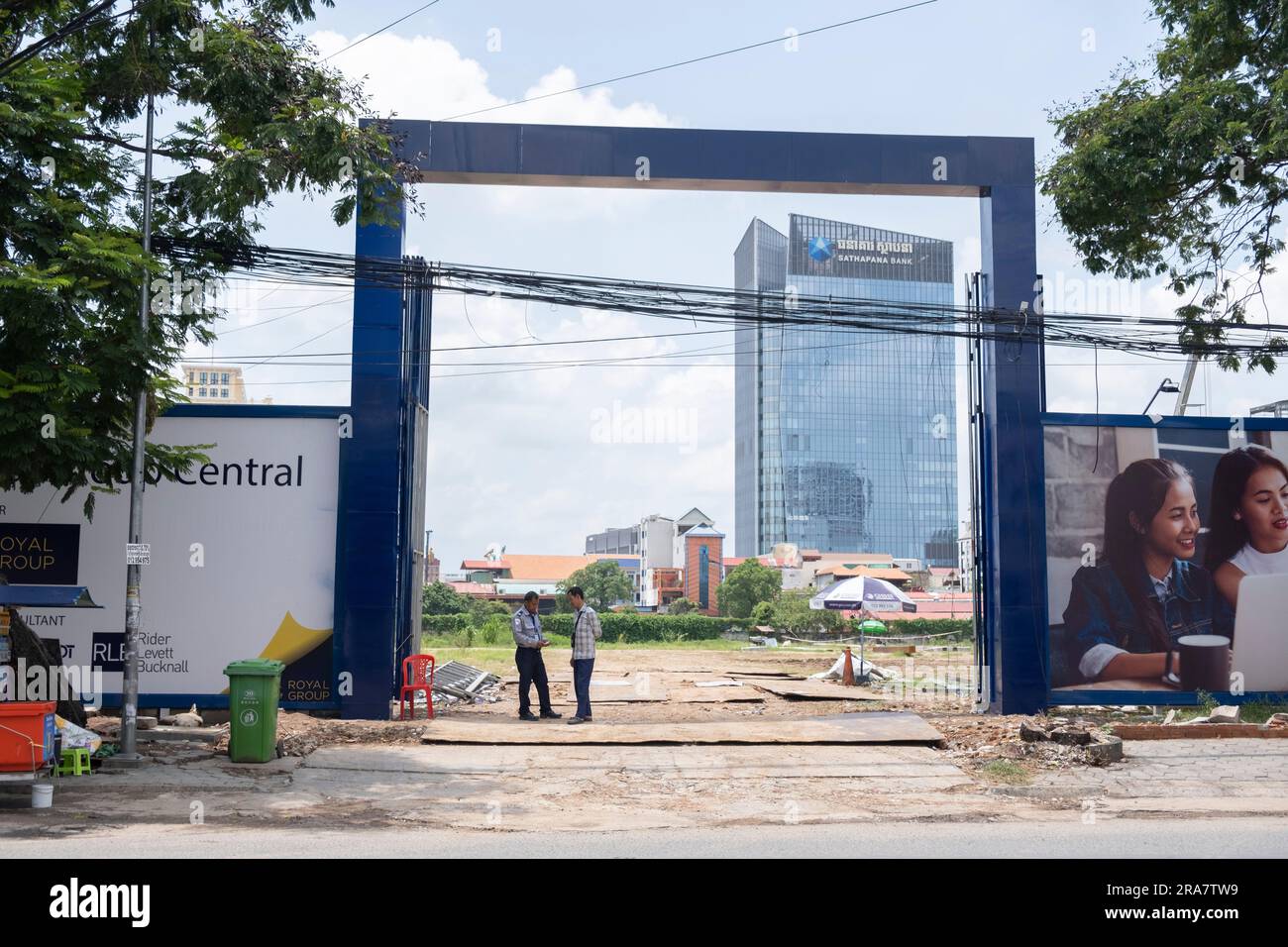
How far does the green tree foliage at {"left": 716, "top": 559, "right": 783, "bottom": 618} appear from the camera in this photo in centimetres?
9304

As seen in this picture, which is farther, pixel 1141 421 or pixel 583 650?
pixel 1141 421

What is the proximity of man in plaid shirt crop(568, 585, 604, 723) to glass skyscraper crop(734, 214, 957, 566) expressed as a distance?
155250 mm

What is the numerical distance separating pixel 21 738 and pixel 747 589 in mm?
84406

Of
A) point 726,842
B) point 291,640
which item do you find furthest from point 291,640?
point 726,842

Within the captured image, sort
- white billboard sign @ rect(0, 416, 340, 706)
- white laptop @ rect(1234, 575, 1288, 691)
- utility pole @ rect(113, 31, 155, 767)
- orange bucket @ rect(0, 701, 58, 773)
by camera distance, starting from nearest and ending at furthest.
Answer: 1. orange bucket @ rect(0, 701, 58, 773)
2. utility pole @ rect(113, 31, 155, 767)
3. white billboard sign @ rect(0, 416, 340, 706)
4. white laptop @ rect(1234, 575, 1288, 691)

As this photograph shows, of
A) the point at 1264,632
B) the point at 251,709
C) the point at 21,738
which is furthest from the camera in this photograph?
the point at 1264,632

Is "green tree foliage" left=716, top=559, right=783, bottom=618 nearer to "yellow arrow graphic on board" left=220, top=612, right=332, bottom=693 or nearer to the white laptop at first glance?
the white laptop

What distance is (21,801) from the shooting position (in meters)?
10.0

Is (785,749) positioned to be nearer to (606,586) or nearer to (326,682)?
(326,682)

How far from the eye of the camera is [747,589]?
93688 millimetres

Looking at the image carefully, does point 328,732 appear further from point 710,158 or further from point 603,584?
point 603,584

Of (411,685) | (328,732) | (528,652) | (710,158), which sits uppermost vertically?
(710,158)

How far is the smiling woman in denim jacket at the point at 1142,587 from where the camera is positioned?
1677 cm

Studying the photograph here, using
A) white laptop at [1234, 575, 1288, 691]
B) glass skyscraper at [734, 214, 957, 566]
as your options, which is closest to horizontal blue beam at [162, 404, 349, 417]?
white laptop at [1234, 575, 1288, 691]
